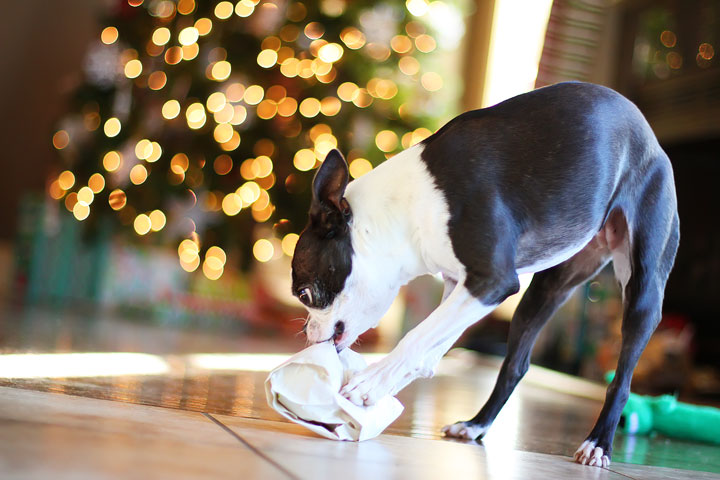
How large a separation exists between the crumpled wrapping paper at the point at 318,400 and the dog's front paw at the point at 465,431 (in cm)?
31

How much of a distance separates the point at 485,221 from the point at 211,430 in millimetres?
616

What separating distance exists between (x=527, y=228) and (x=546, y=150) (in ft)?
0.53

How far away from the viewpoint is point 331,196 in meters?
1.55

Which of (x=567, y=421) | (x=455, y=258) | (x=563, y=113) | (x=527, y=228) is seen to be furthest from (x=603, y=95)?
(x=567, y=421)

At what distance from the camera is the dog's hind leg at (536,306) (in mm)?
1820

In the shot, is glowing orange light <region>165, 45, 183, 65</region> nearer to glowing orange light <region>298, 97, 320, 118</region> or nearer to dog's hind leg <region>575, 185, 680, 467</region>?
glowing orange light <region>298, 97, 320, 118</region>

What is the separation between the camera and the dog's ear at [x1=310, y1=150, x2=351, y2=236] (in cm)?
152

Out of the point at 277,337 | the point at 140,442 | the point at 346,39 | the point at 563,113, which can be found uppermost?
the point at 346,39

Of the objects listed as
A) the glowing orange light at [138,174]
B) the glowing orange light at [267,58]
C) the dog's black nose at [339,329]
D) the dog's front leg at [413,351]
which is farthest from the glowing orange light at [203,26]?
the dog's front leg at [413,351]

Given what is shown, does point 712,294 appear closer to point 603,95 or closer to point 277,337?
point 277,337

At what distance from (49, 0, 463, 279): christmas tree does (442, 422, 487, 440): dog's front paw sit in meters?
2.41

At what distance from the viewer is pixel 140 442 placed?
1.12 m

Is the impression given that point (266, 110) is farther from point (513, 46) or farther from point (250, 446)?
point (250, 446)

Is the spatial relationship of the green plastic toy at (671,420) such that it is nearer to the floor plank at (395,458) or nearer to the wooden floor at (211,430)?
the wooden floor at (211,430)
